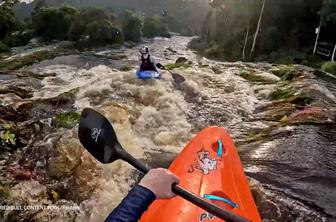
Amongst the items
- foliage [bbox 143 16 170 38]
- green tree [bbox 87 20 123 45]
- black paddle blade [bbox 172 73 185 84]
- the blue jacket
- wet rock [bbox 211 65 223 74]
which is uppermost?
the blue jacket

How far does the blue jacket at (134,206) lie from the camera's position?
6.18 ft

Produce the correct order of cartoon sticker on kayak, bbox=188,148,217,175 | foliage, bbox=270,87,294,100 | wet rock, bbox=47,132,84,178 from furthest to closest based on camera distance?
foliage, bbox=270,87,294,100
wet rock, bbox=47,132,84,178
cartoon sticker on kayak, bbox=188,148,217,175

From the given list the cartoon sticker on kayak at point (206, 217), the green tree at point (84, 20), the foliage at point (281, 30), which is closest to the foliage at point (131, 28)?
the green tree at point (84, 20)

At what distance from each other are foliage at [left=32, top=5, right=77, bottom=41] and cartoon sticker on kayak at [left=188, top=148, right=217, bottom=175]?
116 ft

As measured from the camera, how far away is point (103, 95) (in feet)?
30.9

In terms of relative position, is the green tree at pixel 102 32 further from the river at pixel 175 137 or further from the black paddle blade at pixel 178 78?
the black paddle blade at pixel 178 78

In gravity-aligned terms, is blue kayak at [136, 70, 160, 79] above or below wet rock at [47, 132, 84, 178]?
above

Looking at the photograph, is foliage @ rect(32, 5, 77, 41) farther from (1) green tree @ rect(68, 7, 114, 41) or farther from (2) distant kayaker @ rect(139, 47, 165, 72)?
(2) distant kayaker @ rect(139, 47, 165, 72)

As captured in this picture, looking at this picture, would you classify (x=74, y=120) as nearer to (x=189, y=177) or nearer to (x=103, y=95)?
(x=103, y=95)

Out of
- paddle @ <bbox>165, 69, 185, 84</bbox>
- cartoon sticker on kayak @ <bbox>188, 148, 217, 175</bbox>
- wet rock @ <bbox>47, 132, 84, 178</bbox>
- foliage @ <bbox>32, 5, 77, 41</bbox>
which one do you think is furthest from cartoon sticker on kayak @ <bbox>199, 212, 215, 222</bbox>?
foliage @ <bbox>32, 5, 77, 41</bbox>

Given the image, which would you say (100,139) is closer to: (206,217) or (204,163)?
(206,217)

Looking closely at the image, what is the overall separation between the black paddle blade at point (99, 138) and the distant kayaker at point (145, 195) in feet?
1.64

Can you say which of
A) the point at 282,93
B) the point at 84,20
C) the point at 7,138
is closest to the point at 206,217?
the point at 7,138

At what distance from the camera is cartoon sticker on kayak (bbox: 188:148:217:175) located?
13.7 feet
